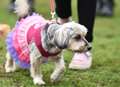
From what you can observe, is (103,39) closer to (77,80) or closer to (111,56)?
(111,56)

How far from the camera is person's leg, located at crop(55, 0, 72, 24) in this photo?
6.06 m

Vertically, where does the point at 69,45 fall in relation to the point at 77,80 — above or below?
above

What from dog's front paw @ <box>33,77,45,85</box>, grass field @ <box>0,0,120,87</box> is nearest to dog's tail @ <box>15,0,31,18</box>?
grass field @ <box>0,0,120,87</box>

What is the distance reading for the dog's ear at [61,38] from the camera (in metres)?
4.42

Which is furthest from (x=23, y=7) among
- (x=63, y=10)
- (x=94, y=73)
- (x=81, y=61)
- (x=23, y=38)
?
(x=94, y=73)

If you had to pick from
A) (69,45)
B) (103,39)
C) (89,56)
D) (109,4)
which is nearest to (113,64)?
(89,56)

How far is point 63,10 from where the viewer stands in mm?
6070

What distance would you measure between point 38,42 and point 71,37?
474 millimetres

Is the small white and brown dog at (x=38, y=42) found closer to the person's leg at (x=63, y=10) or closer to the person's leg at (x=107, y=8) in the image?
the person's leg at (x=63, y=10)

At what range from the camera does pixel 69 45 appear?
14.9 feet

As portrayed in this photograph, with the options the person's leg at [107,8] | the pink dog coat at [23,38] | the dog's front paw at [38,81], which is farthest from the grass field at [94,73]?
the person's leg at [107,8]

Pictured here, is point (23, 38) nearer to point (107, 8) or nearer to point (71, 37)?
point (71, 37)

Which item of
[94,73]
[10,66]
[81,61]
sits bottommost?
[94,73]

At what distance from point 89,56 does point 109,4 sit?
7464 mm
